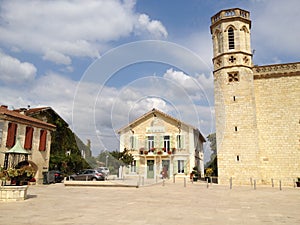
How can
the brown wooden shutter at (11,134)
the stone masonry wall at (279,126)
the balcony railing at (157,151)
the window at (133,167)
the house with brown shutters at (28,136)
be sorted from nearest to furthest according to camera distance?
the house with brown shutters at (28,136) → the brown wooden shutter at (11,134) → the stone masonry wall at (279,126) → the balcony railing at (157,151) → the window at (133,167)

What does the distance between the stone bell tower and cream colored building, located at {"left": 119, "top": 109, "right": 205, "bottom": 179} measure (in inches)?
215

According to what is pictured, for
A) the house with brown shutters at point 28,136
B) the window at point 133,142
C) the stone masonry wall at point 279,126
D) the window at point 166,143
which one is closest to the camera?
the house with brown shutters at point 28,136

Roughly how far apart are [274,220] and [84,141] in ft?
21.6

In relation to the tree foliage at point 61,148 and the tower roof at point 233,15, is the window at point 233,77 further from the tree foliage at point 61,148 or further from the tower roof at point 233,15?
the tree foliage at point 61,148

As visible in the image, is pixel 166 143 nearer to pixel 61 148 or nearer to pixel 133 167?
pixel 133 167

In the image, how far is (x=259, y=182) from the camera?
18281 millimetres

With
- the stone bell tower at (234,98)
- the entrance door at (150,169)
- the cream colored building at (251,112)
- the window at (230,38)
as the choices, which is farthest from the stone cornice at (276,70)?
the entrance door at (150,169)

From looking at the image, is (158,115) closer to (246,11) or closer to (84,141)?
(246,11)

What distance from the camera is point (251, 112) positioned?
19172 millimetres

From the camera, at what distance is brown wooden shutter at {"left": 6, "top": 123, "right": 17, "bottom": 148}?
15.5 m

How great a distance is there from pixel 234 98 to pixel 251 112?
1.67 metres

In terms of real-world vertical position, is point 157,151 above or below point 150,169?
above

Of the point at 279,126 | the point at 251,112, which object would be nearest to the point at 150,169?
the point at 251,112

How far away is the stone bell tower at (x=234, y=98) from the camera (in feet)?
61.5
